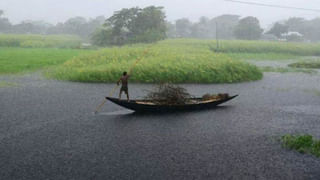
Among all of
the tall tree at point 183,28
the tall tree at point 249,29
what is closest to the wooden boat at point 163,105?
the tall tree at point 249,29

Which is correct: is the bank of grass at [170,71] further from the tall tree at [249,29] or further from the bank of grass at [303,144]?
the tall tree at [249,29]

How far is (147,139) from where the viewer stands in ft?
35.6

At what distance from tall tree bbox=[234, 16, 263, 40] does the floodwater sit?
5696 cm

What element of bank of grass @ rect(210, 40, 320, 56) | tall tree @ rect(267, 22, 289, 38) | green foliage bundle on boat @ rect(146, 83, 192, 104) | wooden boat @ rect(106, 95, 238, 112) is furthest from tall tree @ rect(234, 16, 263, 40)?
green foliage bundle on boat @ rect(146, 83, 192, 104)

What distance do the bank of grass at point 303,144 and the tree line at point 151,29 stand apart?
40.5 meters

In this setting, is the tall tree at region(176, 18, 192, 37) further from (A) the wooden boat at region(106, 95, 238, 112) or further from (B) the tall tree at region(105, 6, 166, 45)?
(A) the wooden boat at region(106, 95, 238, 112)

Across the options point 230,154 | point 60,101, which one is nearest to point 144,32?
point 60,101

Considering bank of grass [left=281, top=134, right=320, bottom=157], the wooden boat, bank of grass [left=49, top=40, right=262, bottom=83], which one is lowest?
bank of grass [left=281, top=134, right=320, bottom=157]

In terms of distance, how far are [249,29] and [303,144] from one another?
6570 centimetres

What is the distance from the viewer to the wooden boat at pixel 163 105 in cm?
1318

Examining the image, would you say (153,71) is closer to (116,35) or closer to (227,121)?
(227,121)

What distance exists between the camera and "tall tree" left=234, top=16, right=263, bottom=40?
239 ft

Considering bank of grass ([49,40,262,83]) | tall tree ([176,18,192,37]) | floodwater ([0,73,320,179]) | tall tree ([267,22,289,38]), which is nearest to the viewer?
floodwater ([0,73,320,179])

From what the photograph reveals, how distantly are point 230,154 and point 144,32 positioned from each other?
42.5m
